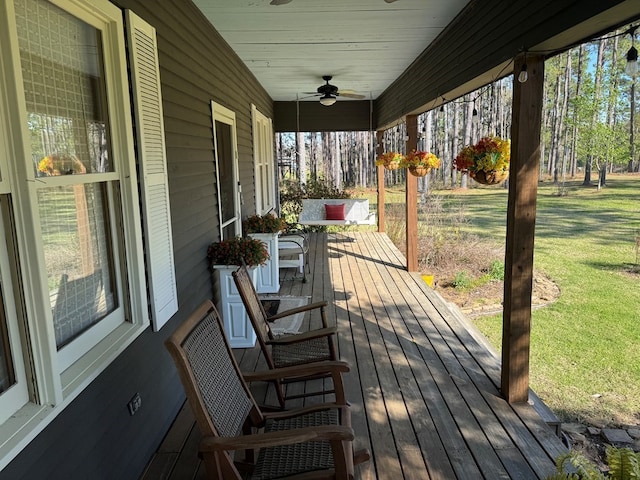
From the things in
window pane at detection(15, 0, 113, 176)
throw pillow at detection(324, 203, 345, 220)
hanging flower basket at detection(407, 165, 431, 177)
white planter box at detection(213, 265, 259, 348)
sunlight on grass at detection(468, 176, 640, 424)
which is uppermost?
window pane at detection(15, 0, 113, 176)

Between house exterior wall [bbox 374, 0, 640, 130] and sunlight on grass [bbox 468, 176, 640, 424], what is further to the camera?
sunlight on grass [bbox 468, 176, 640, 424]

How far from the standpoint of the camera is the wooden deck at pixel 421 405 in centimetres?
219

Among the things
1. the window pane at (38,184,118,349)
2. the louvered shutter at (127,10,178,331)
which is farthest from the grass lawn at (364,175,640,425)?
the window pane at (38,184,118,349)

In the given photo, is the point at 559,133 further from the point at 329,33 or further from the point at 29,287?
the point at 29,287

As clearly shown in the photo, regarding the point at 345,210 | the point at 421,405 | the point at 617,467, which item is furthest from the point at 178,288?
the point at 345,210

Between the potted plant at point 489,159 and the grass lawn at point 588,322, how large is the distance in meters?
2.40

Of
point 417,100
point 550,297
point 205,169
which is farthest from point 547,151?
point 205,169

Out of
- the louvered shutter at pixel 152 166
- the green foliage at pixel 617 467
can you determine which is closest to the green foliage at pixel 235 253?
the louvered shutter at pixel 152 166

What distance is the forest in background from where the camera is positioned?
49.5 ft

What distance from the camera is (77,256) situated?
5.80ft

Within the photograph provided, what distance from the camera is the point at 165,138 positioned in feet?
8.64

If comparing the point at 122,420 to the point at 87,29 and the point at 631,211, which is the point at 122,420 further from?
the point at 631,211

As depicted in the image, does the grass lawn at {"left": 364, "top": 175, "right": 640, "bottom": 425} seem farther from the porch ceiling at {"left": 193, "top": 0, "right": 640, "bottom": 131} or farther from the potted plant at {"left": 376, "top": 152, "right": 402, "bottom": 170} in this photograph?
the porch ceiling at {"left": 193, "top": 0, "right": 640, "bottom": 131}

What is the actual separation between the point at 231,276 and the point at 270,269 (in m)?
1.67
